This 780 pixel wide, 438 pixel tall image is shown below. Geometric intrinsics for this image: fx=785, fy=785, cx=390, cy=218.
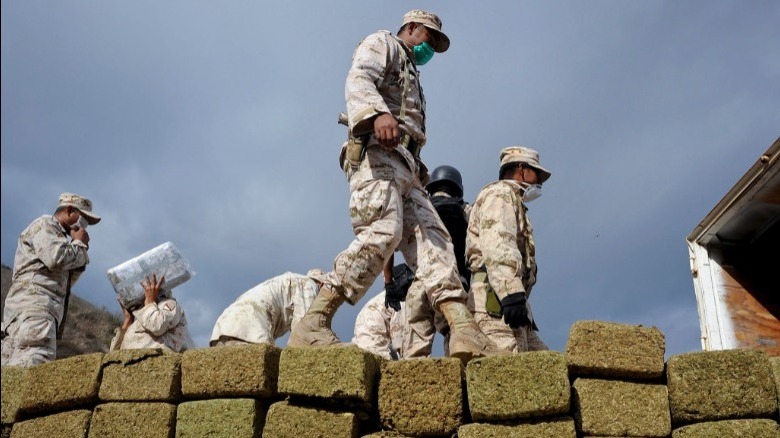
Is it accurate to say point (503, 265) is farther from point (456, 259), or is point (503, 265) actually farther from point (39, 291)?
point (39, 291)

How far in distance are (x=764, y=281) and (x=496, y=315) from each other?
6.73 feet

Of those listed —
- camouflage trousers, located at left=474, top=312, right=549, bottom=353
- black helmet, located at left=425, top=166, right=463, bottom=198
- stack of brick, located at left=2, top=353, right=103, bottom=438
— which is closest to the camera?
stack of brick, located at left=2, top=353, right=103, bottom=438

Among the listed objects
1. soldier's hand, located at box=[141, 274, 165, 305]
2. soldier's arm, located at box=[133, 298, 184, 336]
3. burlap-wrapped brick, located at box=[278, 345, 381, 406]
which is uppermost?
soldier's hand, located at box=[141, 274, 165, 305]

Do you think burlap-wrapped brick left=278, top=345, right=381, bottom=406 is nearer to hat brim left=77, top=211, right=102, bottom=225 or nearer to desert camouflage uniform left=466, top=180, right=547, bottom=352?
desert camouflage uniform left=466, top=180, right=547, bottom=352

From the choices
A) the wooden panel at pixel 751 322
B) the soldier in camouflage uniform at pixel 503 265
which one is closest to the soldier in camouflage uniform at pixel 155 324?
the soldier in camouflage uniform at pixel 503 265

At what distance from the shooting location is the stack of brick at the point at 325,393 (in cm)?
414

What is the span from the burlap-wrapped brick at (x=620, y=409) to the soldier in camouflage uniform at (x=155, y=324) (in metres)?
3.70

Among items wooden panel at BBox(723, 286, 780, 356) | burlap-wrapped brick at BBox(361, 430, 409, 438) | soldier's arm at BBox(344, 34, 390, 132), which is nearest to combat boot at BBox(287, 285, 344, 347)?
burlap-wrapped brick at BBox(361, 430, 409, 438)

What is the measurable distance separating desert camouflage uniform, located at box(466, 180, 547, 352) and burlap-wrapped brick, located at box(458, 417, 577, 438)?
3.96 feet

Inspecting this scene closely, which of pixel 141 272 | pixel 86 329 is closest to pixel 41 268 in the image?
pixel 141 272

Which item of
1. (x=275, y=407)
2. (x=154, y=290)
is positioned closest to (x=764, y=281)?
(x=275, y=407)

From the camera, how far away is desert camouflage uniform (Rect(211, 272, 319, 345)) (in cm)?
648

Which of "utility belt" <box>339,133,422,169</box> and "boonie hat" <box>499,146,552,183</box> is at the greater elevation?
"boonie hat" <box>499,146,552,183</box>

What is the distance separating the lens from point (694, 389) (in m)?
4.01
